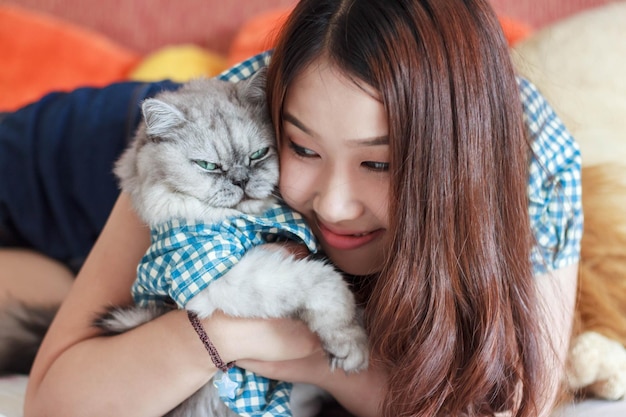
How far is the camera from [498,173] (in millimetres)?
1179

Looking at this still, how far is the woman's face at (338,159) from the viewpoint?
1.08m

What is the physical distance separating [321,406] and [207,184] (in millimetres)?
550

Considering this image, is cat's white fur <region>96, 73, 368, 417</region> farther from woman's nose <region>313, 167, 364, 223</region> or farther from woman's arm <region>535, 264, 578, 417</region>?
woman's arm <region>535, 264, 578, 417</region>

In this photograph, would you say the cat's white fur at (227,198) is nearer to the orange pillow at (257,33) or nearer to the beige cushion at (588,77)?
the beige cushion at (588,77)

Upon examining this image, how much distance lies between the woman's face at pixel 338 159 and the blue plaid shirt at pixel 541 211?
8cm

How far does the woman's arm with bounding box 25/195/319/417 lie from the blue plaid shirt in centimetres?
7

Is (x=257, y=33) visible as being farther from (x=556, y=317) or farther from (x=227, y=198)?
(x=556, y=317)

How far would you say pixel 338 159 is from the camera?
3.69 feet

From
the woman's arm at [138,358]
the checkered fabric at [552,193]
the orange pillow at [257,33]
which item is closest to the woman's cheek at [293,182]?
the woman's arm at [138,358]

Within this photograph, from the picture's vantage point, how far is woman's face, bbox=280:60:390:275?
1.08 metres

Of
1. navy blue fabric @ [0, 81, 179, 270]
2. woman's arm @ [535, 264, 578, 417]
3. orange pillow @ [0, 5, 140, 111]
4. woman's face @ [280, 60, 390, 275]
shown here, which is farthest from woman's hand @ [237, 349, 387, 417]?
orange pillow @ [0, 5, 140, 111]

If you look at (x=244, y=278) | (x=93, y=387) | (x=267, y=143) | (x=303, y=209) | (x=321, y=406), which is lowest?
(x=321, y=406)

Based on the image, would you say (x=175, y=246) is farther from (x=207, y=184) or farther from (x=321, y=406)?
(x=321, y=406)

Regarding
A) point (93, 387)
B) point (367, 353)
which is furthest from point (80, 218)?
point (367, 353)
